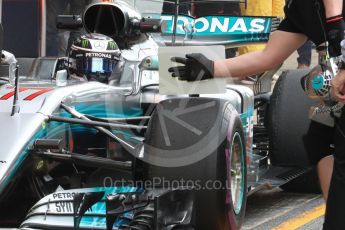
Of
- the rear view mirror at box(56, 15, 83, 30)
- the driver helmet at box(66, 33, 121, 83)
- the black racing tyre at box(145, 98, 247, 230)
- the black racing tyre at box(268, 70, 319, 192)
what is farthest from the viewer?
the rear view mirror at box(56, 15, 83, 30)

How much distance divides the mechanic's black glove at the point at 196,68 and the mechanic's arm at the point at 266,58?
4 cm

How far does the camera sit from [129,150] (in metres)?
4.18

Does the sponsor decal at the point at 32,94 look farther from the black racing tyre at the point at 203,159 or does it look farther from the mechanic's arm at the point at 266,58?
the mechanic's arm at the point at 266,58

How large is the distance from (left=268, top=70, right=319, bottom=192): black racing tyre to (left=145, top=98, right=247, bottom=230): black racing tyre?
1291mm

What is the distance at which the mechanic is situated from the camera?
3035mm

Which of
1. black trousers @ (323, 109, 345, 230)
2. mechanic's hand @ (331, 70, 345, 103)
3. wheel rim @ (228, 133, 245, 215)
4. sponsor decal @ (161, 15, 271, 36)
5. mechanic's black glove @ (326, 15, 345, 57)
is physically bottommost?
wheel rim @ (228, 133, 245, 215)

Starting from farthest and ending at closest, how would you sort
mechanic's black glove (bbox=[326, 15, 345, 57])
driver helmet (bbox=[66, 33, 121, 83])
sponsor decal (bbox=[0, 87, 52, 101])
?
driver helmet (bbox=[66, 33, 121, 83]) < sponsor decal (bbox=[0, 87, 52, 101]) < mechanic's black glove (bbox=[326, 15, 345, 57])

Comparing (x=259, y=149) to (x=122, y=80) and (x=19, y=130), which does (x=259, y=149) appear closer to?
(x=122, y=80)

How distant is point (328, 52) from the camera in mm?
3391

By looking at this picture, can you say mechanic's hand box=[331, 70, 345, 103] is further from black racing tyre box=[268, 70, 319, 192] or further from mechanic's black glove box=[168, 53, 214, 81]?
black racing tyre box=[268, 70, 319, 192]

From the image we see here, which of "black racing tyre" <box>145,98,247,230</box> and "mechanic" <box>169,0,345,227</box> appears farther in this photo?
"black racing tyre" <box>145,98,247,230</box>

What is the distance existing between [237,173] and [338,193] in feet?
4.95

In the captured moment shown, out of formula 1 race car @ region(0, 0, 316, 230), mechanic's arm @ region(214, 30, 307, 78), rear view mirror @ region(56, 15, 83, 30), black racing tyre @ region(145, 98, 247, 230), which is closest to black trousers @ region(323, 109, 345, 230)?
mechanic's arm @ region(214, 30, 307, 78)

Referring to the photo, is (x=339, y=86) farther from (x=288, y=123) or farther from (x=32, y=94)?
(x=288, y=123)
